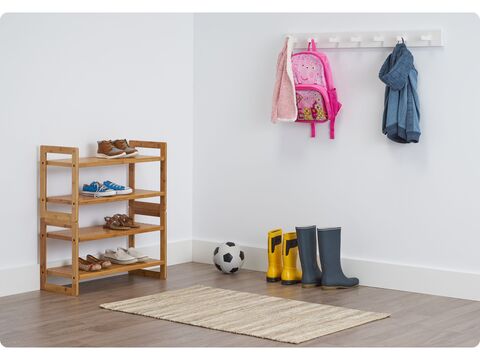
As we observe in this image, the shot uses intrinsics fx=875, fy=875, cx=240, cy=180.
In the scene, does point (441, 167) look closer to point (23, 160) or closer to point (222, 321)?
point (222, 321)

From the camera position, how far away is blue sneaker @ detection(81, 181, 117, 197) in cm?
495

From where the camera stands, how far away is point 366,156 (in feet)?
17.0

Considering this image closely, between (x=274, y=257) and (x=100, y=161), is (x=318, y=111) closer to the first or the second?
(x=274, y=257)

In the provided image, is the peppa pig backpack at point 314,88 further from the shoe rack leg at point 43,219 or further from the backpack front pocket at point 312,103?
the shoe rack leg at point 43,219

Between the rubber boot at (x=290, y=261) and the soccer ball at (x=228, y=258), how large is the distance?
0.36 metres

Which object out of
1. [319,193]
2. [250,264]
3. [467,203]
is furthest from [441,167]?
[250,264]

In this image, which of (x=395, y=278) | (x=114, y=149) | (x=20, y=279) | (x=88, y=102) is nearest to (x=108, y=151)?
(x=114, y=149)

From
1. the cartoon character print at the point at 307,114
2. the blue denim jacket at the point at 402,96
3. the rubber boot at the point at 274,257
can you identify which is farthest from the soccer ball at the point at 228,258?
the blue denim jacket at the point at 402,96

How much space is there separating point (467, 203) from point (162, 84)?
213 cm

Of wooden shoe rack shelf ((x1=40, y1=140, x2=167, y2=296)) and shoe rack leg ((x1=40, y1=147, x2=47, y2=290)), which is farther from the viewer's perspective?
shoe rack leg ((x1=40, y1=147, x2=47, y2=290))

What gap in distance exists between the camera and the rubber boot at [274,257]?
5.25 meters

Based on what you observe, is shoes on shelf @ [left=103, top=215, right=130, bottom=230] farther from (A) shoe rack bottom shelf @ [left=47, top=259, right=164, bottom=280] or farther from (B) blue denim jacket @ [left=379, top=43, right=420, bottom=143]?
(B) blue denim jacket @ [left=379, top=43, right=420, bottom=143]

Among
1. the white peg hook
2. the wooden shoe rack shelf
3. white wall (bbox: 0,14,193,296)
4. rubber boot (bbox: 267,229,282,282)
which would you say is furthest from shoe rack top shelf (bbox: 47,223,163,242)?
the white peg hook

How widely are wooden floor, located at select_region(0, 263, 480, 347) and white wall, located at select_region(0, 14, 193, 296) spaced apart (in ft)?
1.28
